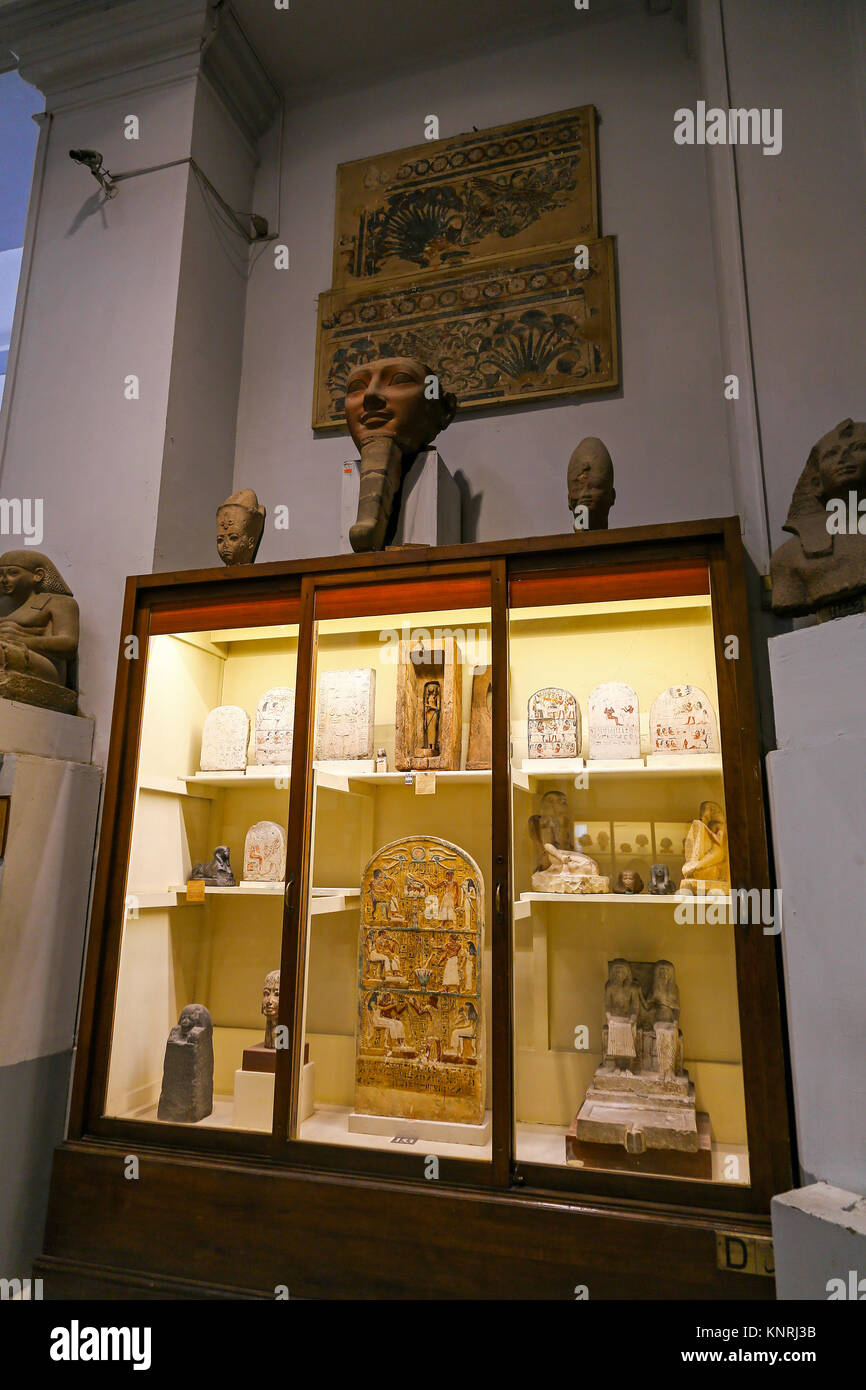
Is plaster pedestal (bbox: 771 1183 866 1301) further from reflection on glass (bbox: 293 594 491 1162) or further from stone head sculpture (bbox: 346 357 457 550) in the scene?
stone head sculpture (bbox: 346 357 457 550)

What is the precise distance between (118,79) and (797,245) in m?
3.50

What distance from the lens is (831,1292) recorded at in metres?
1.77

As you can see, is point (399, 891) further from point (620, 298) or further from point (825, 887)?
point (620, 298)

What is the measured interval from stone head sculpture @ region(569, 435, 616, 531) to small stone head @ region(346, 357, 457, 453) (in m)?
0.71

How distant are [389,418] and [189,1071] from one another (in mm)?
2537

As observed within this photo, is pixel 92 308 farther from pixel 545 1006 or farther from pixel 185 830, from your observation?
pixel 545 1006

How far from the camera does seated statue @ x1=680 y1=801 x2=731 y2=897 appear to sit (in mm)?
2676

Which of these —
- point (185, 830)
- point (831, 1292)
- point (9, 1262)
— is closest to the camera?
point (831, 1292)

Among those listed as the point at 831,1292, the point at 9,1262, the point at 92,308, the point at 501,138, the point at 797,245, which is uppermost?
the point at 501,138

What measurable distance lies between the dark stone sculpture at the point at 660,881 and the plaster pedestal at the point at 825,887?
24.4 inches

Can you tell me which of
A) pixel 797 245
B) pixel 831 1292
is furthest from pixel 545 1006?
pixel 797 245

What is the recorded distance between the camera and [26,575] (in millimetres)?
3443

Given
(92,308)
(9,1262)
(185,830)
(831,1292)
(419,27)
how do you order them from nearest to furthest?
1. (831,1292)
2. (9,1262)
3. (185,830)
4. (92,308)
5. (419,27)
